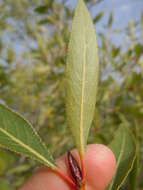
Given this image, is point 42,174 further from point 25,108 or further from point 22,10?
point 22,10

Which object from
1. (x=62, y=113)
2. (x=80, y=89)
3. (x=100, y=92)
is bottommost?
(x=62, y=113)

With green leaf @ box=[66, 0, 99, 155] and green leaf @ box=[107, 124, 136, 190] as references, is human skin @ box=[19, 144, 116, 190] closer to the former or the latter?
green leaf @ box=[107, 124, 136, 190]

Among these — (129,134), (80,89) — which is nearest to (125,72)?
(129,134)

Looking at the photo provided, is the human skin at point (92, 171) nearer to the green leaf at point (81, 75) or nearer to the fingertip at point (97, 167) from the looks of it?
the fingertip at point (97, 167)

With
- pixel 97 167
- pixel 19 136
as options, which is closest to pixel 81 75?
pixel 19 136

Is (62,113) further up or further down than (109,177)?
further down

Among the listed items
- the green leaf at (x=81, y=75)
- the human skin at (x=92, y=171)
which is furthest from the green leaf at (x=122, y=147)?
the green leaf at (x=81, y=75)

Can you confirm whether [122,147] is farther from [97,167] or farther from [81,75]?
[81,75]
